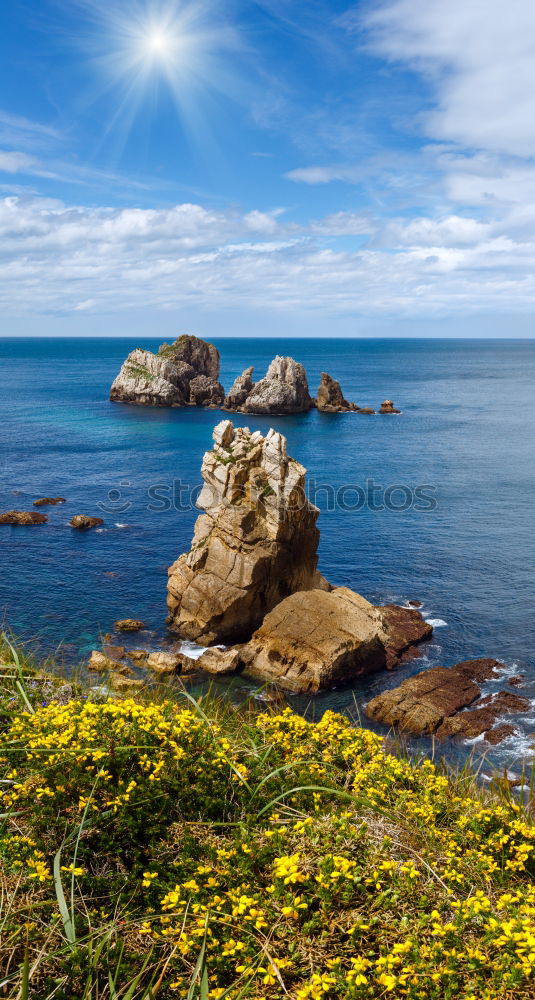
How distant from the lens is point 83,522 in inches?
2362

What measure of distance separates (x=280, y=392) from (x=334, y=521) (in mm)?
68161

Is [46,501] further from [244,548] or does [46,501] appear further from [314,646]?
[314,646]

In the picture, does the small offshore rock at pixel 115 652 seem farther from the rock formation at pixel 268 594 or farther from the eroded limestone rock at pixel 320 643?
the eroded limestone rock at pixel 320 643

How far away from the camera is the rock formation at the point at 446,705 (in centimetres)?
3198

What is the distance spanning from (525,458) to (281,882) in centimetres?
9322

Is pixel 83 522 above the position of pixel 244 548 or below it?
below

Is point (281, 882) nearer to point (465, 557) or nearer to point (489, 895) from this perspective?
point (489, 895)

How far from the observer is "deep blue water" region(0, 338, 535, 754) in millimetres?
42375

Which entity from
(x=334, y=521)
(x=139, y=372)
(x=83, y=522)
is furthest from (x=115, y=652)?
(x=139, y=372)

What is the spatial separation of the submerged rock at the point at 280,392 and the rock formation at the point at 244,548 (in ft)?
273

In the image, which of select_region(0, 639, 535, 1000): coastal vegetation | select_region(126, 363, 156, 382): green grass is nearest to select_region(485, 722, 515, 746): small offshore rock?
select_region(0, 639, 535, 1000): coastal vegetation

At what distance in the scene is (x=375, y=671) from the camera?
38.3 metres

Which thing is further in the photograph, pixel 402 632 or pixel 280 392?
pixel 280 392

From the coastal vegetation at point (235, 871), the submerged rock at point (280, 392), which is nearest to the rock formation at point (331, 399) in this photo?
the submerged rock at point (280, 392)
